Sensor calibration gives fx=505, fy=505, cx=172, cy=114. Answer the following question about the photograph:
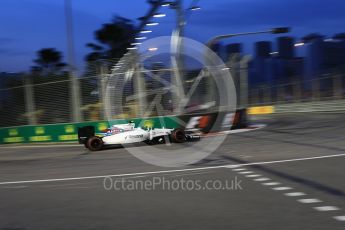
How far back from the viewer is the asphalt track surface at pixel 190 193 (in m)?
6.37

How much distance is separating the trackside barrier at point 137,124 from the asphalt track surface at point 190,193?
210 inches

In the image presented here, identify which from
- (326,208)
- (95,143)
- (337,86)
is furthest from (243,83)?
(326,208)

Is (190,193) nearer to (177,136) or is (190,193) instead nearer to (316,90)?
(177,136)

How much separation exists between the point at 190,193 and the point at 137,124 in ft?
39.8

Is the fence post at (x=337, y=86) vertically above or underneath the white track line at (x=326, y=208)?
above

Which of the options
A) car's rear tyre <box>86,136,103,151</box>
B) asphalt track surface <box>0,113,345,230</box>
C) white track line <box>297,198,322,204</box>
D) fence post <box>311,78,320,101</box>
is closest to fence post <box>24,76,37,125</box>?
car's rear tyre <box>86,136,103,151</box>

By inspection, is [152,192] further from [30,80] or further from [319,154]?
[30,80]

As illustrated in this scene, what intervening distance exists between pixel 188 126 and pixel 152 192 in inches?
463

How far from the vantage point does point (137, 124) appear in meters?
20.2

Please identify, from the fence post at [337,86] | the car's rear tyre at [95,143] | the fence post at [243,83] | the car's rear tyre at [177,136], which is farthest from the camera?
the fence post at [337,86]

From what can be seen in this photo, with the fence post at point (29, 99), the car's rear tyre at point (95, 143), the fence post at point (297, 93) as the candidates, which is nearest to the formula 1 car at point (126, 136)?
the car's rear tyre at point (95, 143)

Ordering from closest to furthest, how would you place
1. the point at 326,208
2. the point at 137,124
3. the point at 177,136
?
the point at 326,208
the point at 177,136
the point at 137,124

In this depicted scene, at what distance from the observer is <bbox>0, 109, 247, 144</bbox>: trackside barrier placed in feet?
66.6

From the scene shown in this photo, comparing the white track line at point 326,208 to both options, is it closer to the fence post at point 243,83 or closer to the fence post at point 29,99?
the fence post at point 243,83
